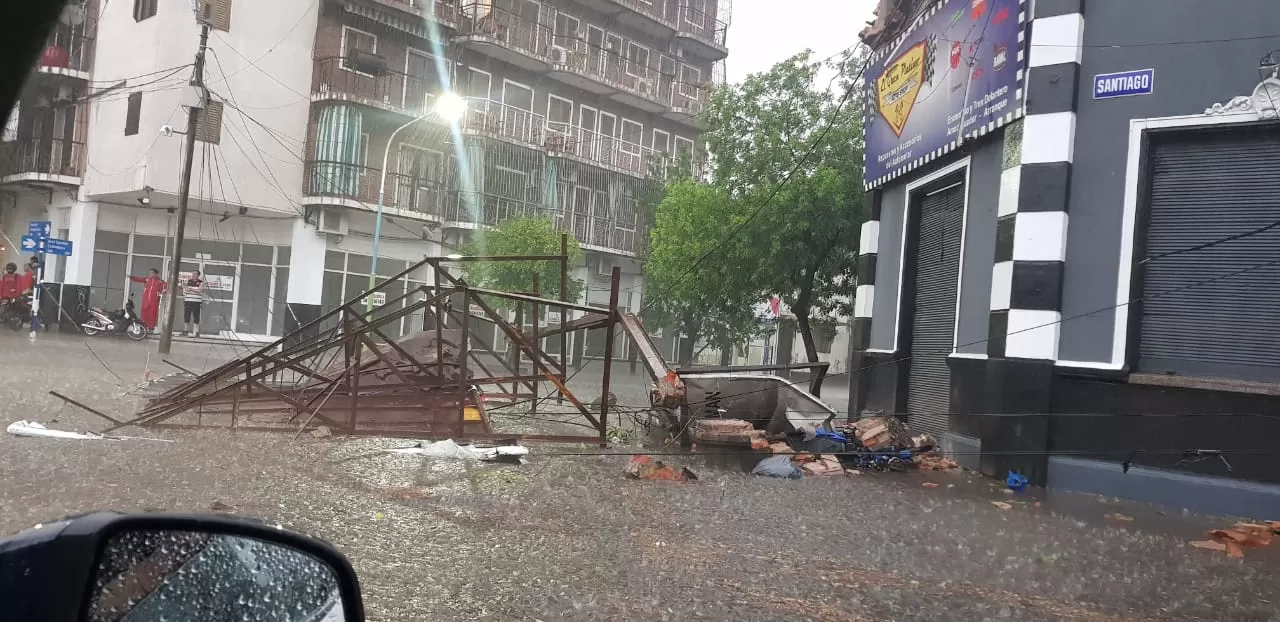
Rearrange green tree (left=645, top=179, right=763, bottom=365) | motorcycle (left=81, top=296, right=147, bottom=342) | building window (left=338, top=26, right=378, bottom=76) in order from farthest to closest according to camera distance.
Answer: building window (left=338, top=26, right=378, bottom=76), motorcycle (left=81, top=296, right=147, bottom=342), green tree (left=645, top=179, right=763, bottom=365)

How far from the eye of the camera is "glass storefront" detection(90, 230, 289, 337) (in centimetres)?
2641

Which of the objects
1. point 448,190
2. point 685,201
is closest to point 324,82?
point 448,190

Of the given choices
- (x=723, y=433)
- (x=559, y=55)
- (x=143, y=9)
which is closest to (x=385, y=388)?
(x=723, y=433)

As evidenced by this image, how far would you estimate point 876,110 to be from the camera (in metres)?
14.4

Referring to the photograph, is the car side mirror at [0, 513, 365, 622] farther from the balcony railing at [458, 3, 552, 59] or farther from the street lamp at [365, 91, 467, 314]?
the balcony railing at [458, 3, 552, 59]

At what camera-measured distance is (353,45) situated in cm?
Answer: 2658

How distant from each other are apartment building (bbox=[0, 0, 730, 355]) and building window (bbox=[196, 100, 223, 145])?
0.05 m

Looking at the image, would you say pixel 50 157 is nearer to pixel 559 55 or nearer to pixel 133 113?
pixel 133 113

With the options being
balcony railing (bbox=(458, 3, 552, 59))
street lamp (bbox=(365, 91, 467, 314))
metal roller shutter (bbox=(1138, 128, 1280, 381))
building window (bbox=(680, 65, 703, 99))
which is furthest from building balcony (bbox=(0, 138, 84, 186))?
metal roller shutter (bbox=(1138, 128, 1280, 381))

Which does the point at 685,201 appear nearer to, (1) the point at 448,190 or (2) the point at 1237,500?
(1) the point at 448,190

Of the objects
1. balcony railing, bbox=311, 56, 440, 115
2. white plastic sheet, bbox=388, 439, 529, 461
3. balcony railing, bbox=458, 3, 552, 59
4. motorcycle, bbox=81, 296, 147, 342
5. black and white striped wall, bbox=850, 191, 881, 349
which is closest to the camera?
white plastic sheet, bbox=388, 439, 529, 461

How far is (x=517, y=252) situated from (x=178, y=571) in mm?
24758

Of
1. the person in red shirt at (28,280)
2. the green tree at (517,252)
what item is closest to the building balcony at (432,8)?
the green tree at (517,252)

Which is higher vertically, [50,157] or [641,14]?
[641,14]
